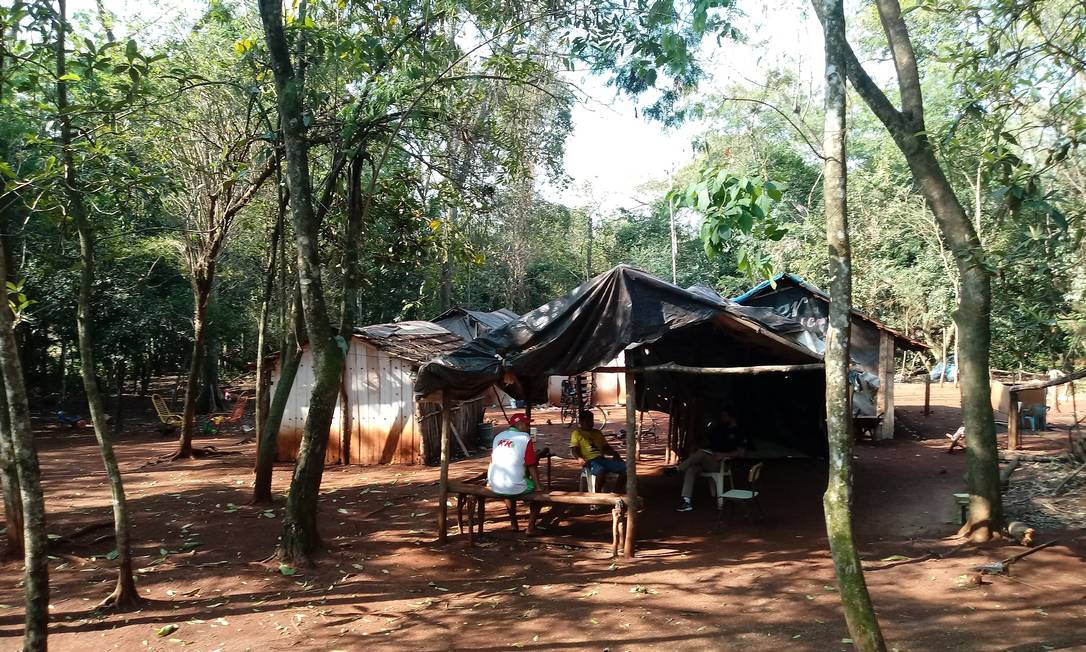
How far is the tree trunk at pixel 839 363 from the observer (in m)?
4.32

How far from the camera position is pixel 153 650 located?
5.91 meters

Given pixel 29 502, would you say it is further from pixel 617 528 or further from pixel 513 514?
pixel 617 528

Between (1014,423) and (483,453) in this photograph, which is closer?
(1014,423)

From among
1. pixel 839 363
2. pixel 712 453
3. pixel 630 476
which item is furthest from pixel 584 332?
pixel 839 363

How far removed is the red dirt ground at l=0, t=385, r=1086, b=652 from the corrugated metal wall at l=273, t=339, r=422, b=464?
345 centimetres

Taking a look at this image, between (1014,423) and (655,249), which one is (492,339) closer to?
(1014,423)

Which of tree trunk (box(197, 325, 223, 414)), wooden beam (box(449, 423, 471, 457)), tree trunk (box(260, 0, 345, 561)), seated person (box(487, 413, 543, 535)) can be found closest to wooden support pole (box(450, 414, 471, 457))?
wooden beam (box(449, 423, 471, 457))

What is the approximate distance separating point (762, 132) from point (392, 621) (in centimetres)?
2899

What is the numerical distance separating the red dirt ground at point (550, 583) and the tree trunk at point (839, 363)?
144 centimetres

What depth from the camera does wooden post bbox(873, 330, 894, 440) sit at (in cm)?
1666

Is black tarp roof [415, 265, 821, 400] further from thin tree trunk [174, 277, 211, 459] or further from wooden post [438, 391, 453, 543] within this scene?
thin tree trunk [174, 277, 211, 459]

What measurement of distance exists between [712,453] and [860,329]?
8782mm

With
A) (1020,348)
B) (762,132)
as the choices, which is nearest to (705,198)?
(1020,348)

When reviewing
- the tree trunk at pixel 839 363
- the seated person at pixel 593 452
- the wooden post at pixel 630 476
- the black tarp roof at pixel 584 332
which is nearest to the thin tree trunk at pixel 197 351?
the black tarp roof at pixel 584 332
